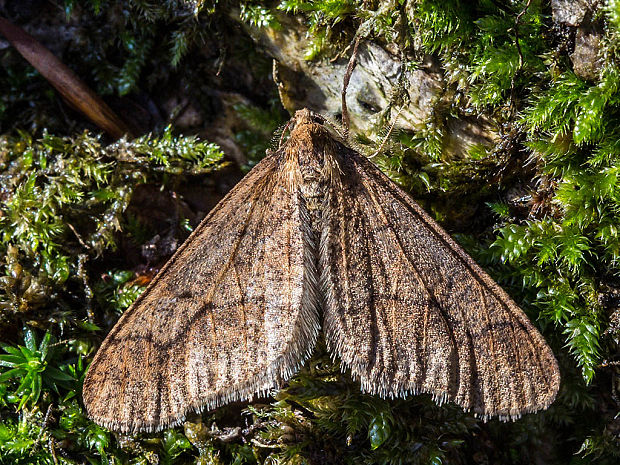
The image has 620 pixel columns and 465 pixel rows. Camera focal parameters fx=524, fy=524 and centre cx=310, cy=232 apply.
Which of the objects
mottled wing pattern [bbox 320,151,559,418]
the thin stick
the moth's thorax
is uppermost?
the thin stick

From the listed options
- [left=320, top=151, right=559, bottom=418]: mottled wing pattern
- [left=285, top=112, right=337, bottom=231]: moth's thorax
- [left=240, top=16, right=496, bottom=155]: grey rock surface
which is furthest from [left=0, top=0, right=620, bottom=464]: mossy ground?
[left=285, top=112, right=337, bottom=231]: moth's thorax

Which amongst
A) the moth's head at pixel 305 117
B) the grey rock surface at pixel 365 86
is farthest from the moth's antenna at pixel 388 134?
the moth's head at pixel 305 117

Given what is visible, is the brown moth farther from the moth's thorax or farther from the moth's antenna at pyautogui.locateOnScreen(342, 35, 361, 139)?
the moth's antenna at pyautogui.locateOnScreen(342, 35, 361, 139)

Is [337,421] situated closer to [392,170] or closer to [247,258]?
[247,258]

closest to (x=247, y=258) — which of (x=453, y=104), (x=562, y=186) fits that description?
(x=453, y=104)

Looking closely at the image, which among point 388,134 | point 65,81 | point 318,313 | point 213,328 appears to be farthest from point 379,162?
point 65,81

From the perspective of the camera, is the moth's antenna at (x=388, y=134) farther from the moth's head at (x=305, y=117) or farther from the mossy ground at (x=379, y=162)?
the moth's head at (x=305, y=117)

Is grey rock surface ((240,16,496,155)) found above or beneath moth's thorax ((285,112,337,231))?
above
